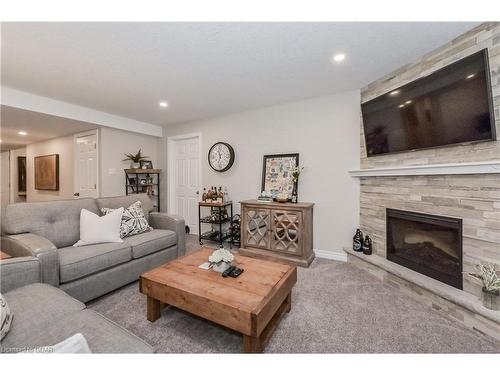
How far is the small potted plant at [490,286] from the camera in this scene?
1.54 metres

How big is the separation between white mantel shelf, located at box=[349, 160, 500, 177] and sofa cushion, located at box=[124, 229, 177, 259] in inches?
101

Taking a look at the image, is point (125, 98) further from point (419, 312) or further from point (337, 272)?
point (419, 312)

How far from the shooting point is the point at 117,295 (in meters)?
2.07

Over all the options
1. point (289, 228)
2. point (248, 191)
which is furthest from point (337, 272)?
point (248, 191)

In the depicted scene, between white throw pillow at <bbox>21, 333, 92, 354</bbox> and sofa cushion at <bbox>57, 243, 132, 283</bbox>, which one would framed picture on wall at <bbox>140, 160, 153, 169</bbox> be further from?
white throw pillow at <bbox>21, 333, 92, 354</bbox>

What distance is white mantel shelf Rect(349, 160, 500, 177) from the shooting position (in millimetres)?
1598

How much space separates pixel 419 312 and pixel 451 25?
93.5 inches

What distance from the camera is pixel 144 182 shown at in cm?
450

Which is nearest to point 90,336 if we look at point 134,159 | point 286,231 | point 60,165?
point 286,231

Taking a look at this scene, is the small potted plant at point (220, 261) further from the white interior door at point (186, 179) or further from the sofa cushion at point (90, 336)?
the white interior door at point (186, 179)

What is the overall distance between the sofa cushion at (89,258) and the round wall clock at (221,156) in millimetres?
2088

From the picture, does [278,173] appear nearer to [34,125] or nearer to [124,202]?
[124,202]

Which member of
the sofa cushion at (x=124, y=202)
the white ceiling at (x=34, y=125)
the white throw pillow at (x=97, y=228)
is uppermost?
the white ceiling at (x=34, y=125)

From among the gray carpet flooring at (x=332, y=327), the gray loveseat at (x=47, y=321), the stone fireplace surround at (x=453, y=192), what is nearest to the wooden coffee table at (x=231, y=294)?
the gray carpet flooring at (x=332, y=327)
